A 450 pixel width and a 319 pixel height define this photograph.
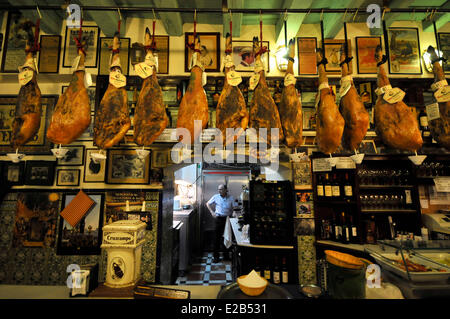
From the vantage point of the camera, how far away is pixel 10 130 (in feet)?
9.78

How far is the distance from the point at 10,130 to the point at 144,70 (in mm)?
2930

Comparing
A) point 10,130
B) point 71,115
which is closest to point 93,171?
point 10,130

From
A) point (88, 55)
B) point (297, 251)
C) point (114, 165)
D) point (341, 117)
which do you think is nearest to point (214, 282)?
point (297, 251)

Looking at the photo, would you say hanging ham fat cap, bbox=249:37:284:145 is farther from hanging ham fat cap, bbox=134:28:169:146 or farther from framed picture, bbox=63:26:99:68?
framed picture, bbox=63:26:99:68

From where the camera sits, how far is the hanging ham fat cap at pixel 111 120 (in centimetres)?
148

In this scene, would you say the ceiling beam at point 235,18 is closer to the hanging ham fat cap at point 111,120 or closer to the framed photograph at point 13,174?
the hanging ham fat cap at point 111,120

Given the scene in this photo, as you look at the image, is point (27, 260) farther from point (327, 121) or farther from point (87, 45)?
point (327, 121)

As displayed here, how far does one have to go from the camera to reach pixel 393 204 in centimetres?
342

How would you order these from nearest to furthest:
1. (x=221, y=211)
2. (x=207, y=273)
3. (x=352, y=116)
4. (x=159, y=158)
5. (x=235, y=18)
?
(x=352, y=116) → (x=235, y=18) → (x=159, y=158) → (x=207, y=273) → (x=221, y=211)

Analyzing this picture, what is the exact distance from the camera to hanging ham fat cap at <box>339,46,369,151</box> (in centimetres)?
156

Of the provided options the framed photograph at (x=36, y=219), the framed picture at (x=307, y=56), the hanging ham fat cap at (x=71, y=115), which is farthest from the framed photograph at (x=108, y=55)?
the framed picture at (x=307, y=56)

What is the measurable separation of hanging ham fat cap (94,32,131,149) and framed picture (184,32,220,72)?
1.38 m

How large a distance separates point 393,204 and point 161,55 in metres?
4.37

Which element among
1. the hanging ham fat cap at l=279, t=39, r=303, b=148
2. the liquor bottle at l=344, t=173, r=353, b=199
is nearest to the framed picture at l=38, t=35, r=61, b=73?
the hanging ham fat cap at l=279, t=39, r=303, b=148
